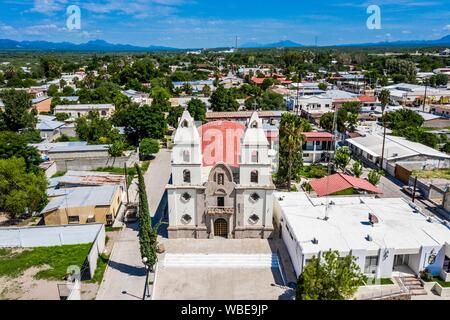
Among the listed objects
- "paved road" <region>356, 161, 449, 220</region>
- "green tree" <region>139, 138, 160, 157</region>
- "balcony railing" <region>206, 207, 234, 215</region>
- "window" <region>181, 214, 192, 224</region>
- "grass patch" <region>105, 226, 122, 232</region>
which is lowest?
"grass patch" <region>105, 226, 122, 232</region>

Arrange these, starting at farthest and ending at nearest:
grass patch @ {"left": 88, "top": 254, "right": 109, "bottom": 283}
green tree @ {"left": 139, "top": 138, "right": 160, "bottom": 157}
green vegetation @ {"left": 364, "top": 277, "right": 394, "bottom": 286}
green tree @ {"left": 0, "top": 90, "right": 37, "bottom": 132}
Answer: green tree @ {"left": 0, "top": 90, "right": 37, "bottom": 132}, green tree @ {"left": 139, "top": 138, "right": 160, "bottom": 157}, grass patch @ {"left": 88, "top": 254, "right": 109, "bottom": 283}, green vegetation @ {"left": 364, "top": 277, "right": 394, "bottom": 286}

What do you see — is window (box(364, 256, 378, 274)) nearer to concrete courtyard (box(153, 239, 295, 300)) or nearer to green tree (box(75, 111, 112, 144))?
concrete courtyard (box(153, 239, 295, 300))

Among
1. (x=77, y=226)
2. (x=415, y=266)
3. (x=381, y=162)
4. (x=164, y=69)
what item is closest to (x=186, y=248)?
(x=77, y=226)

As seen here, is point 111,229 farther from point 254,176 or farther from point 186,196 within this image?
point 254,176

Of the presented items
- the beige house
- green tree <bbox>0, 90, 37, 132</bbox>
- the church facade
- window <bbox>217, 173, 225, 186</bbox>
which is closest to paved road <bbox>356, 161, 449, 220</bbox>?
the church facade

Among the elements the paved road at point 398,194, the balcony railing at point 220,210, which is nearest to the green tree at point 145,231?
the balcony railing at point 220,210

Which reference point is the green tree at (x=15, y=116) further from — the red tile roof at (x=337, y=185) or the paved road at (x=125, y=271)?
the red tile roof at (x=337, y=185)

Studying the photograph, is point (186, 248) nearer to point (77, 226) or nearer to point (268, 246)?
point (268, 246)
